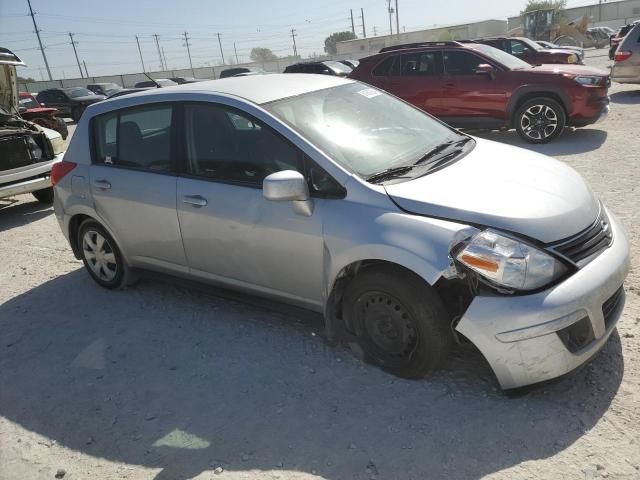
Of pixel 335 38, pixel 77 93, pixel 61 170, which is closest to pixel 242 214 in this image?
Result: pixel 61 170

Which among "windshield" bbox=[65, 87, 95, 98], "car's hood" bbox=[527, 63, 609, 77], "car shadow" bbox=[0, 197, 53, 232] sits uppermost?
"windshield" bbox=[65, 87, 95, 98]

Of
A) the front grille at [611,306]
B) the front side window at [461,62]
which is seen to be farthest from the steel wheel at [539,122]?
the front grille at [611,306]

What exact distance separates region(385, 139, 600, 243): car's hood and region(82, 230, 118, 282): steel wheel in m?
2.72

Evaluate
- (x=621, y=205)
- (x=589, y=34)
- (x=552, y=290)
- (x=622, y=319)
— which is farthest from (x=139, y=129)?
(x=589, y=34)

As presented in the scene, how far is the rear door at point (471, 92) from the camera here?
8781mm

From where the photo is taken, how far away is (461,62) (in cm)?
925

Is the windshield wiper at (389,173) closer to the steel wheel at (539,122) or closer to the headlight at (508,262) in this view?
the headlight at (508,262)

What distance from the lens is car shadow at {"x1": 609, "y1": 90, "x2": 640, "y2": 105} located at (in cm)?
1180

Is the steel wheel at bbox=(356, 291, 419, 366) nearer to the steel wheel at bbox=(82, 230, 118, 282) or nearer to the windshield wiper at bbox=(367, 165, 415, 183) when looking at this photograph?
the windshield wiper at bbox=(367, 165, 415, 183)

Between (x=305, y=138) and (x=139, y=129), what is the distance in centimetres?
162

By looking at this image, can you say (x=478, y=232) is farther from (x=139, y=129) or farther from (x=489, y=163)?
(x=139, y=129)

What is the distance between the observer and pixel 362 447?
2.54 metres

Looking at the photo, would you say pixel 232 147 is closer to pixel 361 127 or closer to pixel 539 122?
pixel 361 127

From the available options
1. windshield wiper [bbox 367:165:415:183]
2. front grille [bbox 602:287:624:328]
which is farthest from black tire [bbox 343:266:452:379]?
front grille [bbox 602:287:624:328]
